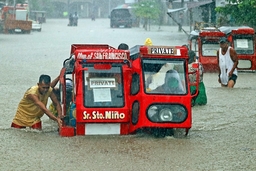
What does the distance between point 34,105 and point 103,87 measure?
3.83ft

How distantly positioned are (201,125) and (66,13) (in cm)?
9367

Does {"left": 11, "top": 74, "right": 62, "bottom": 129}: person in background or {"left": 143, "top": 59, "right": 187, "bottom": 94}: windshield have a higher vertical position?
{"left": 143, "top": 59, "right": 187, "bottom": 94}: windshield

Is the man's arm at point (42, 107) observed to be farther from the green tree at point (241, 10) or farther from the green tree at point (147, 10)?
the green tree at point (147, 10)

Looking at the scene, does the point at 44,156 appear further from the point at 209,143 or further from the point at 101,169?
the point at 209,143

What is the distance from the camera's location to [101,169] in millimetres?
7609

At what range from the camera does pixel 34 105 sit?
32.3ft

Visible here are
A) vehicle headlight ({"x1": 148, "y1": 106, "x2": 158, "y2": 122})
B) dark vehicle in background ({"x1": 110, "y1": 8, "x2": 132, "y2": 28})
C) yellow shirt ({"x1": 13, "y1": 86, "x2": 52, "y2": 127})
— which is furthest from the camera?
dark vehicle in background ({"x1": 110, "y1": 8, "x2": 132, "y2": 28})

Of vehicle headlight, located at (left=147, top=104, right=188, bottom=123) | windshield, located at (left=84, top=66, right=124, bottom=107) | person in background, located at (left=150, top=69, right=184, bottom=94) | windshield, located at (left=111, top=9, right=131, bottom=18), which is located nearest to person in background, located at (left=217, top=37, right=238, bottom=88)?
person in background, located at (left=150, top=69, right=184, bottom=94)

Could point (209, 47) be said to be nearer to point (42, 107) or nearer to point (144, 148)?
point (42, 107)

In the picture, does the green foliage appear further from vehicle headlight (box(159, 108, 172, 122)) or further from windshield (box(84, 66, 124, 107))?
vehicle headlight (box(159, 108, 172, 122))

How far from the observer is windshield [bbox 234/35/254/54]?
66.6 feet

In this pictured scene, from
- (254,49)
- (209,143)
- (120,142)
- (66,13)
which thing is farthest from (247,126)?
(66,13)

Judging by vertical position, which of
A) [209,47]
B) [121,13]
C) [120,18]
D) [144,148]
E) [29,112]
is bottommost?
[144,148]

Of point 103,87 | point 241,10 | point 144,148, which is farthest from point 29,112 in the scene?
point 241,10
